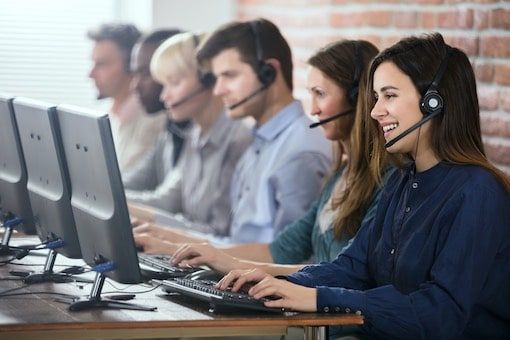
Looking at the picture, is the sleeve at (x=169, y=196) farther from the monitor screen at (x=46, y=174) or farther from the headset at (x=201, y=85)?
the monitor screen at (x=46, y=174)

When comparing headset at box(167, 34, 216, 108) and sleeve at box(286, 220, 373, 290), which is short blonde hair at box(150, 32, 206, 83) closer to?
headset at box(167, 34, 216, 108)

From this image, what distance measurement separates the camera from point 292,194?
138 inches

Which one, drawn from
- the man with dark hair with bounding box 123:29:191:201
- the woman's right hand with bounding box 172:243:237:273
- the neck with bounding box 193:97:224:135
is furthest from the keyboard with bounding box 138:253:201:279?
the man with dark hair with bounding box 123:29:191:201

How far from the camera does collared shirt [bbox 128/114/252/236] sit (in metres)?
4.29

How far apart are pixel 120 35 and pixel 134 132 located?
0.49m

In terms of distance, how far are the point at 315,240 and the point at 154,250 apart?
43 cm

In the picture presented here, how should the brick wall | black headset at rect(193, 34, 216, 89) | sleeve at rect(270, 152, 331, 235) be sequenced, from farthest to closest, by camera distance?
black headset at rect(193, 34, 216, 89), sleeve at rect(270, 152, 331, 235), the brick wall

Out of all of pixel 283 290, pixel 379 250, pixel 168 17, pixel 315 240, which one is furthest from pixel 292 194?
pixel 168 17

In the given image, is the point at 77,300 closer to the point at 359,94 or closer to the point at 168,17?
the point at 359,94

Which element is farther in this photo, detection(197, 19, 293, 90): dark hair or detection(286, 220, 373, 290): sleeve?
detection(197, 19, 293, 90): dark hair

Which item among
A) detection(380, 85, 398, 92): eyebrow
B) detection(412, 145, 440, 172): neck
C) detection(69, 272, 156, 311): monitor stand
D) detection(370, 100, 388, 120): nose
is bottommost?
detection(69, 272, 156, 311): monitor stand

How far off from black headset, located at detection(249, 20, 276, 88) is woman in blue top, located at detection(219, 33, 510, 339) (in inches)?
44.7

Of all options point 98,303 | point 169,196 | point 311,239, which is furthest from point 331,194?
point 169,196

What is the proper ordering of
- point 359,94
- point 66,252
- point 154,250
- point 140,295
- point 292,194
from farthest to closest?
point 292,194 < point 154,250 < point 359,94 < point 66,252 < point 140,295
